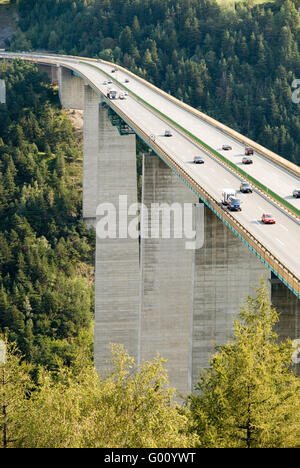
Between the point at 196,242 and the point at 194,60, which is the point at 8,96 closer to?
the point at 194,60

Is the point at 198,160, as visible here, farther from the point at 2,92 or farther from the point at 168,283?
the point at 2,92

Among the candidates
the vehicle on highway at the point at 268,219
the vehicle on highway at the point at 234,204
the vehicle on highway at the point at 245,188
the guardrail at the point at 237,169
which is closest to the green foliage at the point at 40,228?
the guardrail at the point at 237,169

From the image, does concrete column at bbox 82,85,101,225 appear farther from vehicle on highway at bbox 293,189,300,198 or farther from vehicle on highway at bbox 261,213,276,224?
vehicle on highway at bbox 261,213,276,224

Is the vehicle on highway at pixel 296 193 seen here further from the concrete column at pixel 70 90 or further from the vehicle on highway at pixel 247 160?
the concrete column at pixel 70 90

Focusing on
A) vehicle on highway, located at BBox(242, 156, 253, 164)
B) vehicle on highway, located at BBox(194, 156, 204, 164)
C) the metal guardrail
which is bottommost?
the metal guardrail

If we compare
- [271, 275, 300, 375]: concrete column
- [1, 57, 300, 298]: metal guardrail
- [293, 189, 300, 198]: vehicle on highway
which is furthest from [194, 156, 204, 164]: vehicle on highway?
[271, 275, 300, 375]: concrete column
